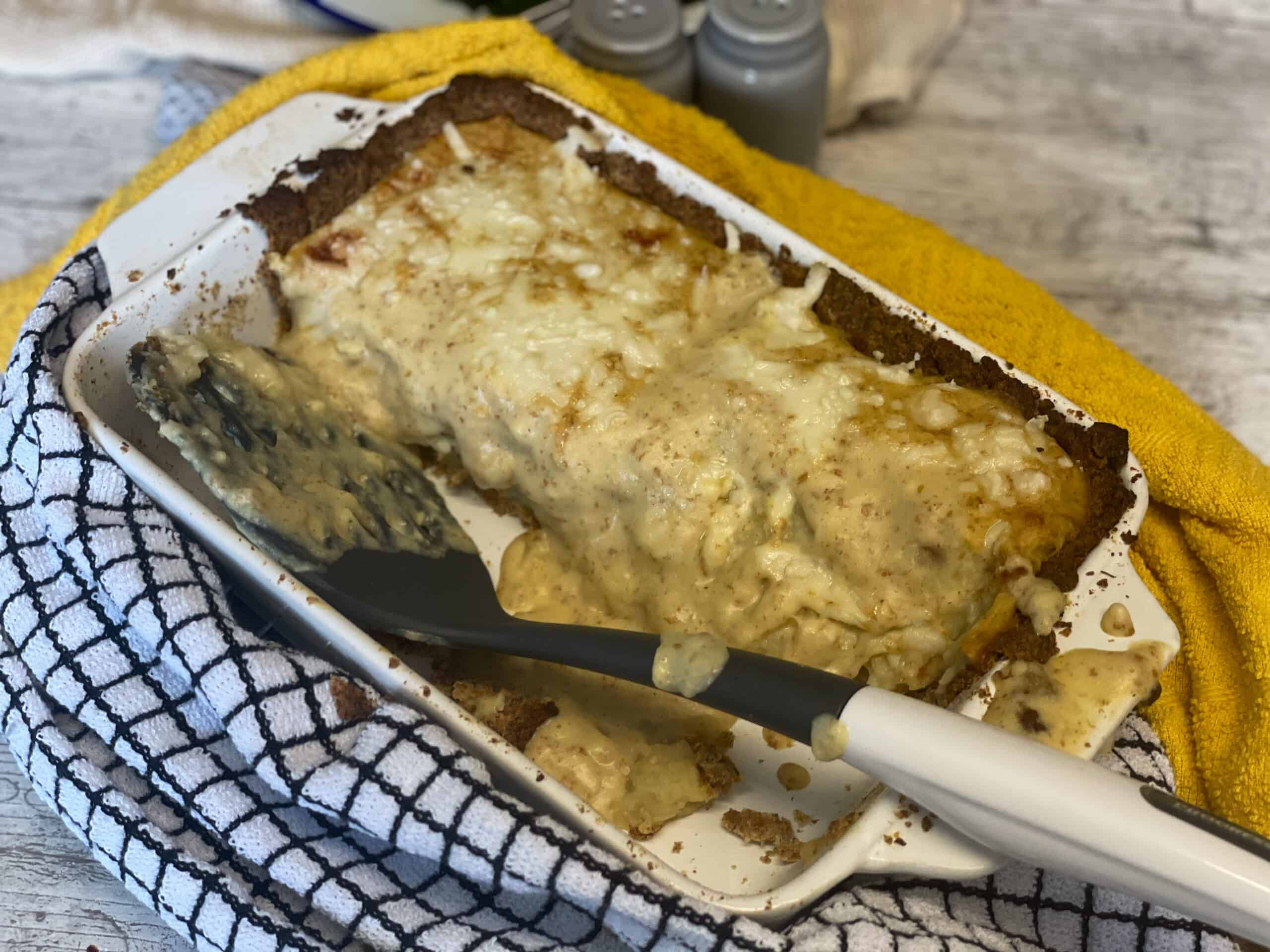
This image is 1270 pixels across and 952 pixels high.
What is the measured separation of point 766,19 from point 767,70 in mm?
79

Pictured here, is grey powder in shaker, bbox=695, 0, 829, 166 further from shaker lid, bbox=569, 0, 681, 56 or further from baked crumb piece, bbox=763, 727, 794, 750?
baked crumb piece, bbox=763, 727, 794, 750

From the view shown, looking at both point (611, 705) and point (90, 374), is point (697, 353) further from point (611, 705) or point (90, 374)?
point (90, 374)

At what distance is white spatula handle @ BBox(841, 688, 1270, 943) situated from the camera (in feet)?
3.20

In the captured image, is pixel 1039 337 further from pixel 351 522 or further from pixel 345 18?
pixel 345 18

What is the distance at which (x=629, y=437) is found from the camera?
139 centimetres

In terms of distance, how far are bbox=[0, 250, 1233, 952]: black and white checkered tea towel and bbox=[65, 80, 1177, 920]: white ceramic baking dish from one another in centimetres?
3

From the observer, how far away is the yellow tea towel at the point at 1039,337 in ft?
4.59

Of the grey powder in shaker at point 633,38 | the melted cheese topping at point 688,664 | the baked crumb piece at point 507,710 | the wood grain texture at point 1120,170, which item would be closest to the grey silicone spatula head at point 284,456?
the baked crumb piece at point 507,710

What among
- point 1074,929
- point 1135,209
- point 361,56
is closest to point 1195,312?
point 1135,209

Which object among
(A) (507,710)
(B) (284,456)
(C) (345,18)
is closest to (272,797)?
(A) (507,710)

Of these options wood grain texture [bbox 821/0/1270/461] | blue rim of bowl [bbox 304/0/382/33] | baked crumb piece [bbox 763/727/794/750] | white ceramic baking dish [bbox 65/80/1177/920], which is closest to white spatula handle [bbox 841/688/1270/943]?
white ceramic baking dish [bbox 65/80/1177/920]

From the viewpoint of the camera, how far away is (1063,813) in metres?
1.03

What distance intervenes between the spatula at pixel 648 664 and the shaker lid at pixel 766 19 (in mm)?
862

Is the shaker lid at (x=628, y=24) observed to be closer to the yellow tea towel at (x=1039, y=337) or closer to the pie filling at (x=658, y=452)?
the yellow tea towel at (x=1039, y=337)
